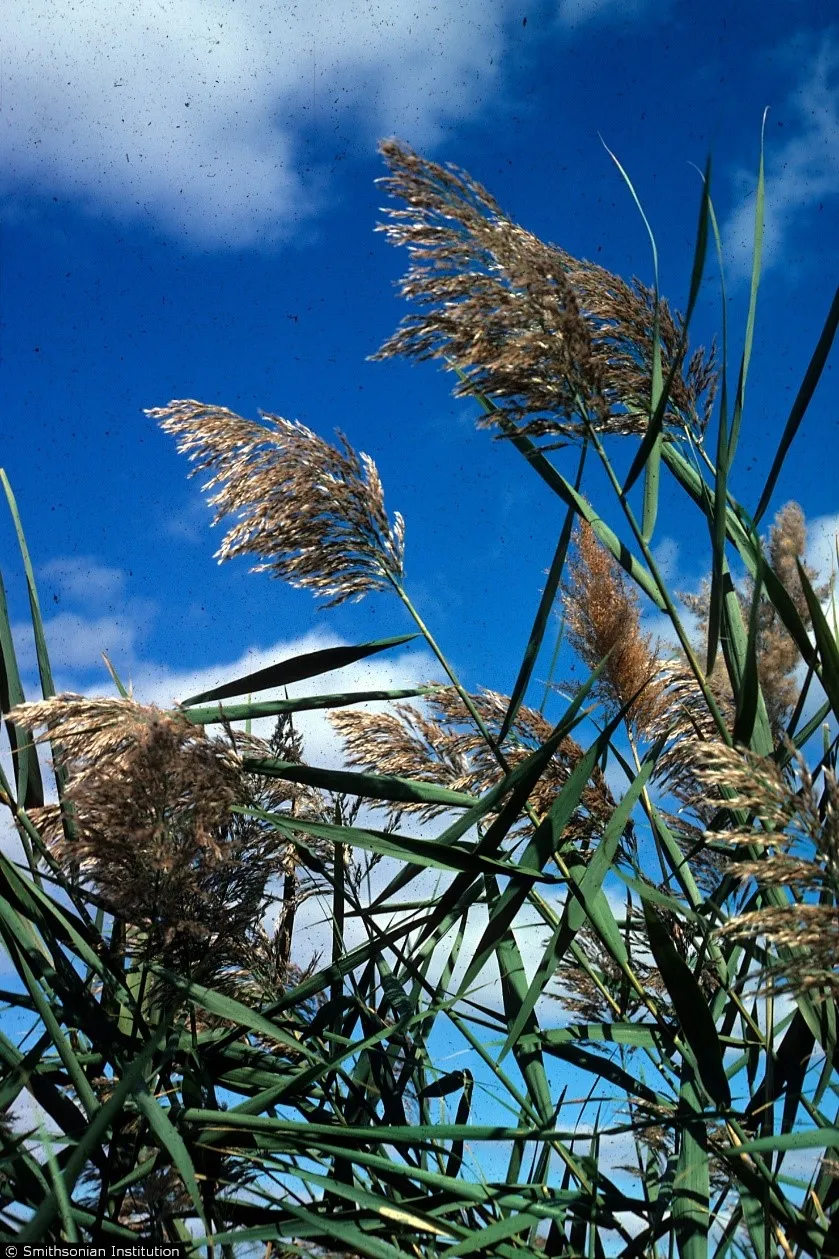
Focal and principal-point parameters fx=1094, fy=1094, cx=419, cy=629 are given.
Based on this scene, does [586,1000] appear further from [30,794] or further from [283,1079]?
[30,794]

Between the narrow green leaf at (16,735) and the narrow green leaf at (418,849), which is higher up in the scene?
the narrow green leaf at (16,735)

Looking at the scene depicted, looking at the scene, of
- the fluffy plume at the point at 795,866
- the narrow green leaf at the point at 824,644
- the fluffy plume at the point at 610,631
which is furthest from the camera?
the fluffy plume at the point at 610,631

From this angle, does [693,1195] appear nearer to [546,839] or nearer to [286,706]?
[546,839]

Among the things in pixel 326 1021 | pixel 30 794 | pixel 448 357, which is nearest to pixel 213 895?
pixel 326 1021

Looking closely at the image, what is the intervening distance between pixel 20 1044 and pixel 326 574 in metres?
0.88

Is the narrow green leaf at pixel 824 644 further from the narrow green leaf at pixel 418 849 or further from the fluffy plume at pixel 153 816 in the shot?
the fluffy plume at pixel 153 816

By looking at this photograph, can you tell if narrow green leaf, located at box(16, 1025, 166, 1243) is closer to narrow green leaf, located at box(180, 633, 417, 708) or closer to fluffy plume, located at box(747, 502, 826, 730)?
narrow green leaf, located at box(180, 633, 417, 708)

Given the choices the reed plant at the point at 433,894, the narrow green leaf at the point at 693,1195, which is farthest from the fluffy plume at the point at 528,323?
the narrow green leaf at the point at 693,1195

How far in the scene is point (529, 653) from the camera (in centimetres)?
161

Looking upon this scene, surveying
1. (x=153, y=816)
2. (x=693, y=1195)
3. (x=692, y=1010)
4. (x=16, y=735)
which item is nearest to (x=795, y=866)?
(x=692, y=1010)

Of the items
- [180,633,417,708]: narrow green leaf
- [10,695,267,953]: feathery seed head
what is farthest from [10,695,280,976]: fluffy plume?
[180,633,417,708]: narrow green leaf

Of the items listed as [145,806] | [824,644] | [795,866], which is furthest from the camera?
[145,806]

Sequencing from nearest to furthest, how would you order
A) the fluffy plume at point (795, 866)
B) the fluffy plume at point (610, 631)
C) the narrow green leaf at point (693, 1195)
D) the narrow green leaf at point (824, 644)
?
the fluffy plume at point (795, 866)
the narrow green leaf at point (824, 644)
the narrow green leaf at point (693, 1195)
the fluffy plume at point (610, 631)

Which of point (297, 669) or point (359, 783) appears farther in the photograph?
point (297, 669)
